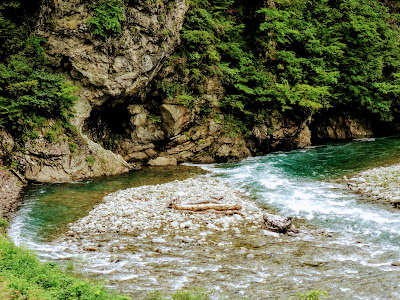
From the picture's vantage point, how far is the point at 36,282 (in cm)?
472

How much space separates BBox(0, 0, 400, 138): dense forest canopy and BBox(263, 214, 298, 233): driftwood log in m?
11.2

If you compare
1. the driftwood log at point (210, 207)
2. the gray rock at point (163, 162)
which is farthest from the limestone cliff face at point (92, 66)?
the driftwood log at point (210, 207)

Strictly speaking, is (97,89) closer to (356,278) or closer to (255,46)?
(255,46)

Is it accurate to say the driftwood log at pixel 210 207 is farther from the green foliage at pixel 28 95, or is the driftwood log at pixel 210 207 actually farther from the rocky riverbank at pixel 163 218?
the green foliage at pixel 28 95

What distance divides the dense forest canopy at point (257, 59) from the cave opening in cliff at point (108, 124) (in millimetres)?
2736

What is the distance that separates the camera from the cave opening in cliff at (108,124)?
18766 millimetres

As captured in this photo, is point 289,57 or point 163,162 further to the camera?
point 289,57

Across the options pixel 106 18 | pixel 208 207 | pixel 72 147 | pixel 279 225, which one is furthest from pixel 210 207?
pixel 106 18

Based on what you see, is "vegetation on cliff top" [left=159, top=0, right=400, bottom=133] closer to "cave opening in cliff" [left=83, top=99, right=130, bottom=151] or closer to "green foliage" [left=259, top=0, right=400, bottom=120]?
"green foliage" [left=259, top=0, right=400, bottom=120]

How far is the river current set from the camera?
5848mm

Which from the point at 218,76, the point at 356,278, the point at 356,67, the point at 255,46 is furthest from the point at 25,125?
the point at 356,67

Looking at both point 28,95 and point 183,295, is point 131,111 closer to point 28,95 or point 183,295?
point 28,95

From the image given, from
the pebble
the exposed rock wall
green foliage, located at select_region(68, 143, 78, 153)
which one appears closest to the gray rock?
green foliage, located at select_region(68, 143, 78, 153)

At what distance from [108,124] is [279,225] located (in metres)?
14.6
